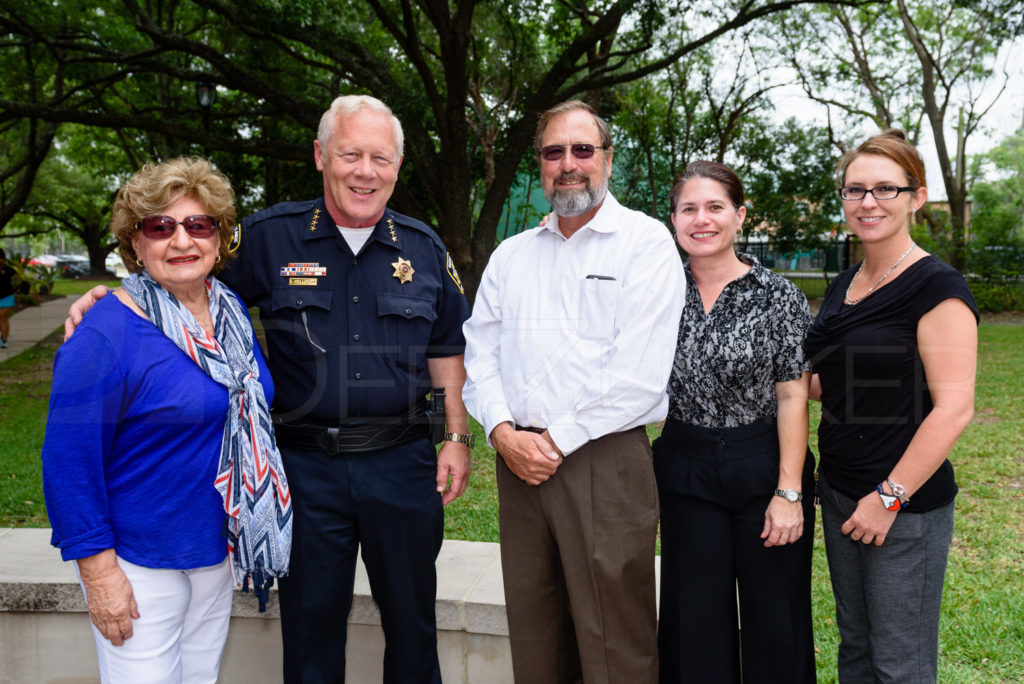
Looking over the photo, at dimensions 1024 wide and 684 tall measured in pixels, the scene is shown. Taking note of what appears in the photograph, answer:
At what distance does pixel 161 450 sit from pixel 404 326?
870 mm

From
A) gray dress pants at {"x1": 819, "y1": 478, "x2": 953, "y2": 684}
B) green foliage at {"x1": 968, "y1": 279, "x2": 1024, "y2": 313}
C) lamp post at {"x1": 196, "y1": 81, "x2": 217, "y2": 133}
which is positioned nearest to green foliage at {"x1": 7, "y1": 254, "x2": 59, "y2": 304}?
lamp post at {"x1": 196, "y1": 81, "x2": 217, "y2": 133}

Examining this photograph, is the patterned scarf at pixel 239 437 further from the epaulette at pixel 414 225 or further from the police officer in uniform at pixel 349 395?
the epaulette at pixel 414 225

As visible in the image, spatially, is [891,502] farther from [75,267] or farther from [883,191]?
[75,267]

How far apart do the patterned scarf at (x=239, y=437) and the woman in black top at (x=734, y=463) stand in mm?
1245

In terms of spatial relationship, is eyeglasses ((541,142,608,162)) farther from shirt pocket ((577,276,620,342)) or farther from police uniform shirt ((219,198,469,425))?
police uniform shirt ((219,198,469,425))

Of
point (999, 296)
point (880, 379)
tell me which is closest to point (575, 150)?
point (880, 379)

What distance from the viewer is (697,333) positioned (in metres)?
2.43

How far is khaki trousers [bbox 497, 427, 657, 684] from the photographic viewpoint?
2.39 metres

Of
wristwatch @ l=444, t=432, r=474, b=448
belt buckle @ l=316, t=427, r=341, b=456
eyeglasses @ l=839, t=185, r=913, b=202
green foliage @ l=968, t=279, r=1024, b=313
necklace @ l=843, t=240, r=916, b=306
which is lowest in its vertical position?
wristwatch @ l=444, t=432, r=474, b=448

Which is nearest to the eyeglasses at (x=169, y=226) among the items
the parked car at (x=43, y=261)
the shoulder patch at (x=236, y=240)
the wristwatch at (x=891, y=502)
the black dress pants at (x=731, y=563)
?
the shoulder patch at (x=236, y=240)

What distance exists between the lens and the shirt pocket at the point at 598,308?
8.05 feet

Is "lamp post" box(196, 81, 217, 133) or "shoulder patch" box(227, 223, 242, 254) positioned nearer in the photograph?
"shoulder patch" box(227, 223, 242, 254)

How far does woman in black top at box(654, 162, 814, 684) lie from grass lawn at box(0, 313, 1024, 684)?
3.51 ft

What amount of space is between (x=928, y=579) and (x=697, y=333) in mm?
970
